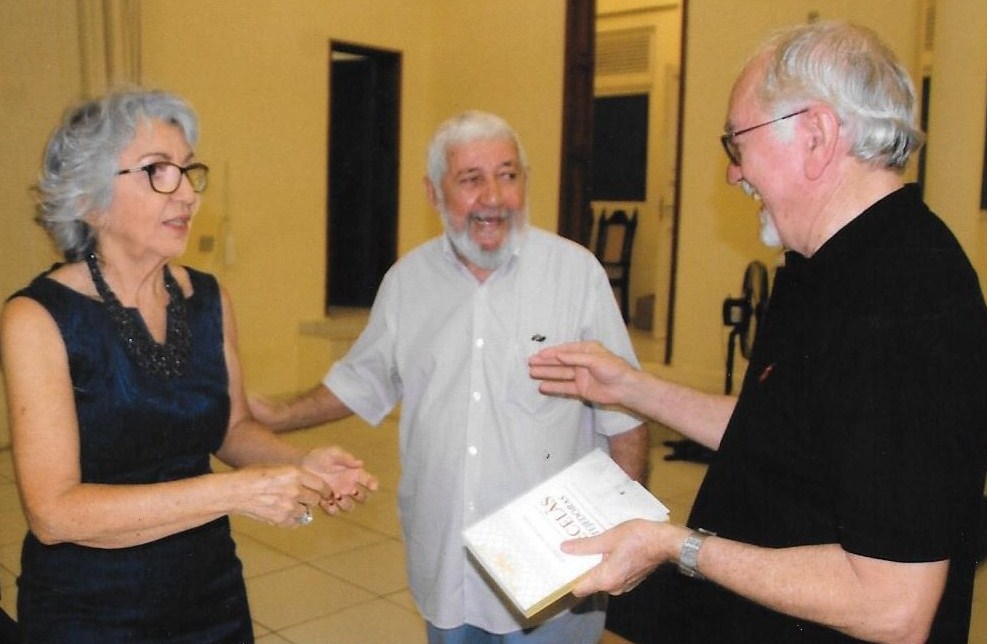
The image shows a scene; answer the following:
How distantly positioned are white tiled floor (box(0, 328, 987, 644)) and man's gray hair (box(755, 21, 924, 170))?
250 cm

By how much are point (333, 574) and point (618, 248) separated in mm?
6893

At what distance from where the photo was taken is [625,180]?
10.6 m

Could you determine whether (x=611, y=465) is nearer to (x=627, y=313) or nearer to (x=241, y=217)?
(x=241, y=217)

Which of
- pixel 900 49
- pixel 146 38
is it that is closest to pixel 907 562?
pixel 900 49

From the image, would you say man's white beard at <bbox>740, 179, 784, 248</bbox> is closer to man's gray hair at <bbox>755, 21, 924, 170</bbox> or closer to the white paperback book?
man's gray hair at <bbox>755, 21, 924, 170</bbox>

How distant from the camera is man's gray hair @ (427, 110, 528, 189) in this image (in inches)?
89.7

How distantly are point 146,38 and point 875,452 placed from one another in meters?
6.26

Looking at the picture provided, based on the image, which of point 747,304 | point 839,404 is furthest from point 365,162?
point 839,404

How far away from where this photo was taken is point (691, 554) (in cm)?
139

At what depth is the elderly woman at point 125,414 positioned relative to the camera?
1.56 meters

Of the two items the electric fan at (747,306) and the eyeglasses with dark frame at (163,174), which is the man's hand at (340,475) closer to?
the eyeglasses with dark frame at (163,174)

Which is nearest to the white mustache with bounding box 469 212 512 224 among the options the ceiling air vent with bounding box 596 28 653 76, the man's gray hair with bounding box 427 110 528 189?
the man's gray hair with bounding box 427 110 528 189

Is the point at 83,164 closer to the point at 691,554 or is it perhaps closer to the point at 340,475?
the point at 340,475

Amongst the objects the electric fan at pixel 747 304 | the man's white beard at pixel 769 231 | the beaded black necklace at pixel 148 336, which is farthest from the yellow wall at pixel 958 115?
the beaded black necklace at pixel 148 336
